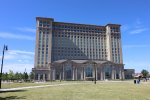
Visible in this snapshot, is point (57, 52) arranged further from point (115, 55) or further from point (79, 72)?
point (115, 55)

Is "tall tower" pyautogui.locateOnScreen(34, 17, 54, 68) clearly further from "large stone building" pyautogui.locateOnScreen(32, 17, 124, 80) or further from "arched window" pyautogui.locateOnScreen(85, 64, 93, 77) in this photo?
"arched window" pyautogui.locateOnScreen(85, 64, 93, 77)

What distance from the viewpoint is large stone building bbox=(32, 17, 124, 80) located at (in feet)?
483

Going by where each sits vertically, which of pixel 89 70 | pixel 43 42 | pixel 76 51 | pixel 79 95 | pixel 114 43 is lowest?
pixel 79 95

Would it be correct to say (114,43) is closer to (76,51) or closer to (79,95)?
(76,51)

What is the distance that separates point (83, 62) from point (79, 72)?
29.0 feet

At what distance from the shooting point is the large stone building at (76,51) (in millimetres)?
147250

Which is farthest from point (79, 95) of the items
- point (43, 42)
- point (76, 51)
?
point (76, 51)

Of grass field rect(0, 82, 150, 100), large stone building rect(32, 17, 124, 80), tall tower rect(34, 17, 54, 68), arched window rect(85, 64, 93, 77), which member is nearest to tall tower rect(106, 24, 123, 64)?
large stone building rect(32, 17, 124, 80)

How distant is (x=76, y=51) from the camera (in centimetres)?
17912

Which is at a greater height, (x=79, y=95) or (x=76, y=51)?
(x=76, y=51)

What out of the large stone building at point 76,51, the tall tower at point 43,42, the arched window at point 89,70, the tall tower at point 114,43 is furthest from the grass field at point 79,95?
the tall tower at point 114,43

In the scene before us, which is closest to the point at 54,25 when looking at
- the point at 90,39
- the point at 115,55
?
the point at 90,39

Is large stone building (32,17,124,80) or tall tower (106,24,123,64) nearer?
large stone building (32,17,124,80)

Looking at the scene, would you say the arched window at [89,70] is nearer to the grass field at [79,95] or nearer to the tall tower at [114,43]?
the tall tower at [114,43]
